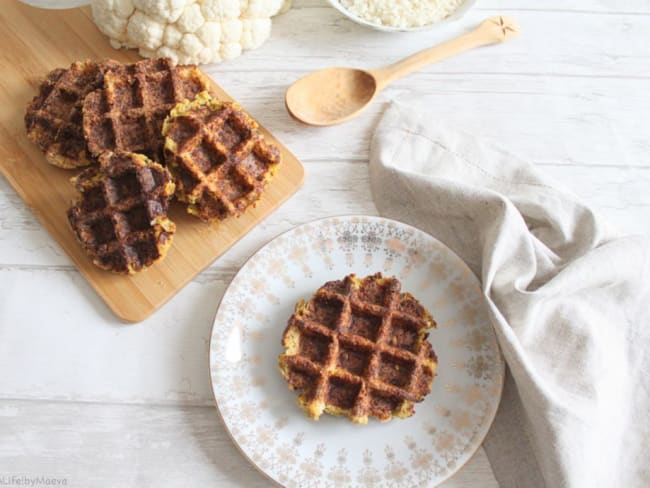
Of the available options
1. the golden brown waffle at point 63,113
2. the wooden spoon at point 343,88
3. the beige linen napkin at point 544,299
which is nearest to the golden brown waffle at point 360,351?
the beige linen napkin at point 544,299

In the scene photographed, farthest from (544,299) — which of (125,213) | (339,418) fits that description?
(125,213)

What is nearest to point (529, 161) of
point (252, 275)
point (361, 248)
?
point (361, 248)

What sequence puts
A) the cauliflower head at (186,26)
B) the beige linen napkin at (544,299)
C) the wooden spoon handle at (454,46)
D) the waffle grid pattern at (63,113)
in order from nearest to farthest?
the beige linen napkin at (544,299) → the waffle grid pattern at (63,113) → the cauliflower head at (186,26) → the wooden spoon handle at (454,46)

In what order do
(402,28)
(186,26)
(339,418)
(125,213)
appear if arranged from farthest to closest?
(402,28) → (186,26) → (125,213) → (339,418)

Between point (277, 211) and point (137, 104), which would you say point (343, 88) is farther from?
point (137, 104)

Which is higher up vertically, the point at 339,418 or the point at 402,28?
the point at 402,28

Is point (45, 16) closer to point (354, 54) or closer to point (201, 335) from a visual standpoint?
point (354, 54)

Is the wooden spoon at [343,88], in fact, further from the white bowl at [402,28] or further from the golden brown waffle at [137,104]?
the golden brown waffle at [137,104]
